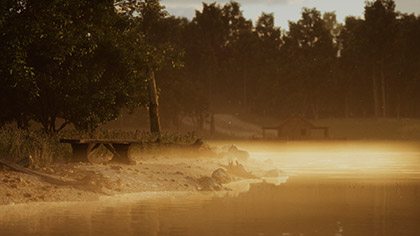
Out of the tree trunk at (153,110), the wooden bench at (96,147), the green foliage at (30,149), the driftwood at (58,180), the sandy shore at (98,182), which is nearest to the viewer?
the sandy shore at (98,182)

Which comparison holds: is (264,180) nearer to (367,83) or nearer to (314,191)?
(314,191)

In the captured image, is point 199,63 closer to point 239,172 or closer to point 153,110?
point 153,110

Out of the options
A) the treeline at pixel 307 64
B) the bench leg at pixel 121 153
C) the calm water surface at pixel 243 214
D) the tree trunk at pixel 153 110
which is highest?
the treeline at pixel 307 64

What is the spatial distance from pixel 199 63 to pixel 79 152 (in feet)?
352

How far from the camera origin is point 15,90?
30.9m

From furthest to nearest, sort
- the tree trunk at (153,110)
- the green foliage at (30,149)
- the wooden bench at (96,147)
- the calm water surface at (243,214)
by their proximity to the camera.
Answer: the tree trunk at (153,110) → the wooden bench at (96,147) → the green foliage at (30,149) → the calm water surface at (243,214)

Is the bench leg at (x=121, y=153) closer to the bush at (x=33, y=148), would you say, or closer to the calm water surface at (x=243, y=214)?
the bush at (x=33, y=148)

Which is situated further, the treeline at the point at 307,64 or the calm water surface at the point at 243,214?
the treeline at the point at 307,64

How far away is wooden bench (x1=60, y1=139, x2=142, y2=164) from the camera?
82.2 ft

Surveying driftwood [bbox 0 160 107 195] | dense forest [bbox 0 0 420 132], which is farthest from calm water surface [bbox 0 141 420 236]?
dense forest [bbox 0 0 420 132]

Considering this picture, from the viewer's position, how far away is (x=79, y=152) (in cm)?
2553

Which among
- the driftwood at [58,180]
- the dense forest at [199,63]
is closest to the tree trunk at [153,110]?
the dense forest at [199,63]

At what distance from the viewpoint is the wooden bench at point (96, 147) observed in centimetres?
2506

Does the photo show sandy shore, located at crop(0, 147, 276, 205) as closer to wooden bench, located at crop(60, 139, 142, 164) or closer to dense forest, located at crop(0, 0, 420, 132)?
wooden bench, located at crop(60, 139, 142, 164)
